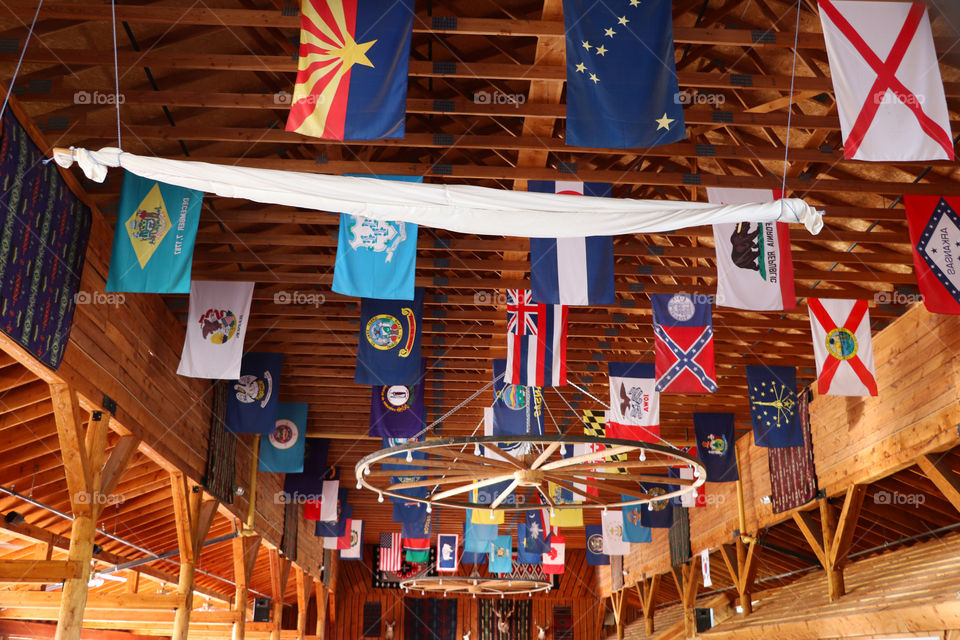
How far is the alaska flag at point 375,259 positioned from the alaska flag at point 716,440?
10.2m

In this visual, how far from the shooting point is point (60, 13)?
23.1 ft

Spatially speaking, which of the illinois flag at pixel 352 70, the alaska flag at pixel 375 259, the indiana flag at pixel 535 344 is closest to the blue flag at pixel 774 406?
the indiana flag at pixel 535 344

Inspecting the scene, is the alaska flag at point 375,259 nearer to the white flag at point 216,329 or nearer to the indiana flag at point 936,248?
the white flag at point 216,329

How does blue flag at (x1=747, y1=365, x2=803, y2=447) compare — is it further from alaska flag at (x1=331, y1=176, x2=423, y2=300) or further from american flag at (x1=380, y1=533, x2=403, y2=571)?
american flag at (x1=380, y1=533, x2=403, y2=571)

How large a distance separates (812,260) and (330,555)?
22.8 meters

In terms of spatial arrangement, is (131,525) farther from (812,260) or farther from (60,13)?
(812,260)

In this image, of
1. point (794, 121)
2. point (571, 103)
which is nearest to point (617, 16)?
point (571, 103)

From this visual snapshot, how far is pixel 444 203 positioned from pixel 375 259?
9.96 feet

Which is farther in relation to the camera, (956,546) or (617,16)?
(956,546)

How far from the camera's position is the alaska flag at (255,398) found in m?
13.8

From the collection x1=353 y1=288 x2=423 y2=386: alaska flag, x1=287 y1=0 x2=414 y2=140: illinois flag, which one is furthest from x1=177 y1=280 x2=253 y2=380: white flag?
x1=287 y1=0 x2=414 y2=140: illinois flag

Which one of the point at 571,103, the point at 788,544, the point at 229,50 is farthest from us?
the point at 788,544

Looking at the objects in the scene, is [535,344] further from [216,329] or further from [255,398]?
[255,398]

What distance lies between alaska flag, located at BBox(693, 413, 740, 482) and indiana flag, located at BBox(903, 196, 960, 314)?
28.4 feet
